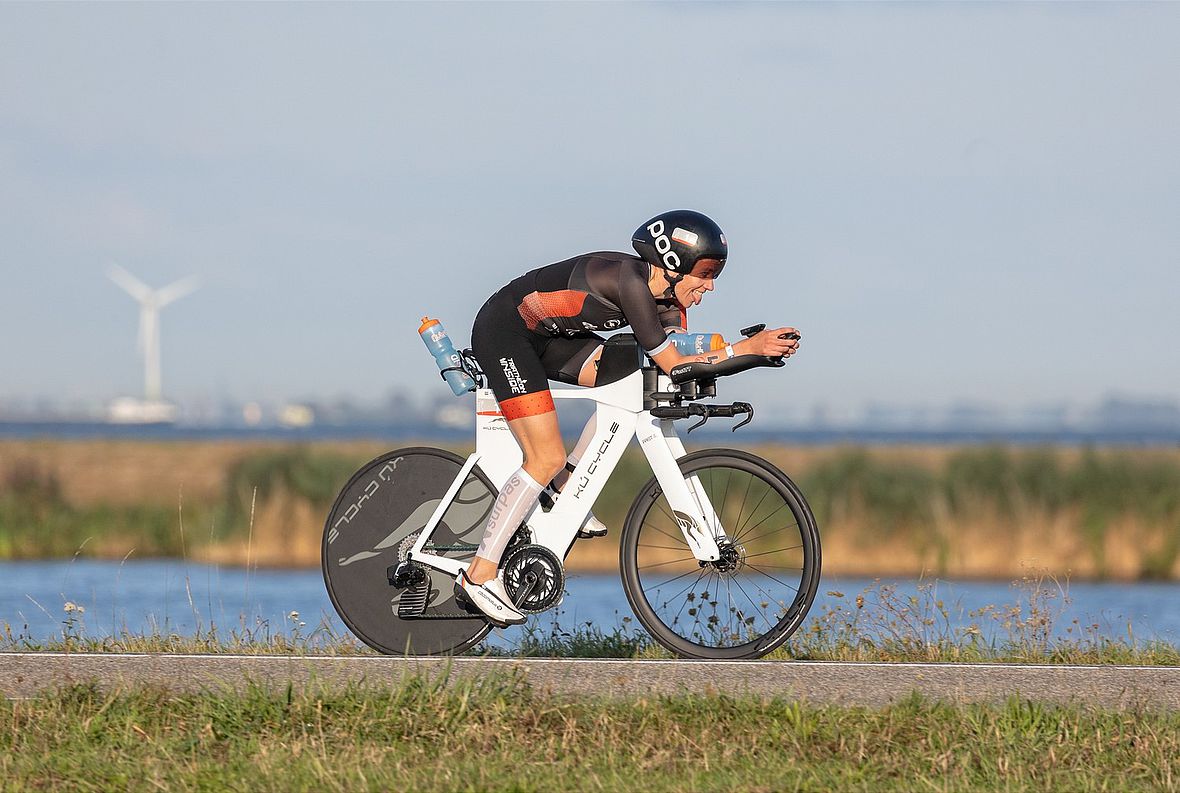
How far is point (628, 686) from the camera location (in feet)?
18.9

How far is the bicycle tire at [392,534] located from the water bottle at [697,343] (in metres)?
1.13

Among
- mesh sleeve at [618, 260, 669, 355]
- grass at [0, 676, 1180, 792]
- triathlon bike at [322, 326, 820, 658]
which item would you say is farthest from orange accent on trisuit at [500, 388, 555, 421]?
grass at [0, 676, 1180, 792]

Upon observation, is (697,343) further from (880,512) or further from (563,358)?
(880,512)

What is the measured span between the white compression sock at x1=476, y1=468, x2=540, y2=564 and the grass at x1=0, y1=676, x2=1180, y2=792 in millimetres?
899

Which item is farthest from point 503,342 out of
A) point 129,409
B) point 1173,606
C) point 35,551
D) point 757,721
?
point 129,409

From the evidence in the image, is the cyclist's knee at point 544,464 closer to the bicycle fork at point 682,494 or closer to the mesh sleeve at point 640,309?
the bicycle fork at point 682,494

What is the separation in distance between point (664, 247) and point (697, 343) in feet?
1.45

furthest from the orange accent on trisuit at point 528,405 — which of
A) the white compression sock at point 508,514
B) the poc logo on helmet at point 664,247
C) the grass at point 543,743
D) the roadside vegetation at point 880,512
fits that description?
the roadside vegetation at point 880,512

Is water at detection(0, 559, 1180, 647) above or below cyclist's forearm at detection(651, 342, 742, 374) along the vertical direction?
below

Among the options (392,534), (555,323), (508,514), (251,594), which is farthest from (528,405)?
(251,594)

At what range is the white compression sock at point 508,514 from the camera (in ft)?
20.9

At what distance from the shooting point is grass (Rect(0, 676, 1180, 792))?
4.71 m

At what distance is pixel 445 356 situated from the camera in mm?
6688

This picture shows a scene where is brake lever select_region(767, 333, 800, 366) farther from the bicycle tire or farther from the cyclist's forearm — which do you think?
the bicycle tire
